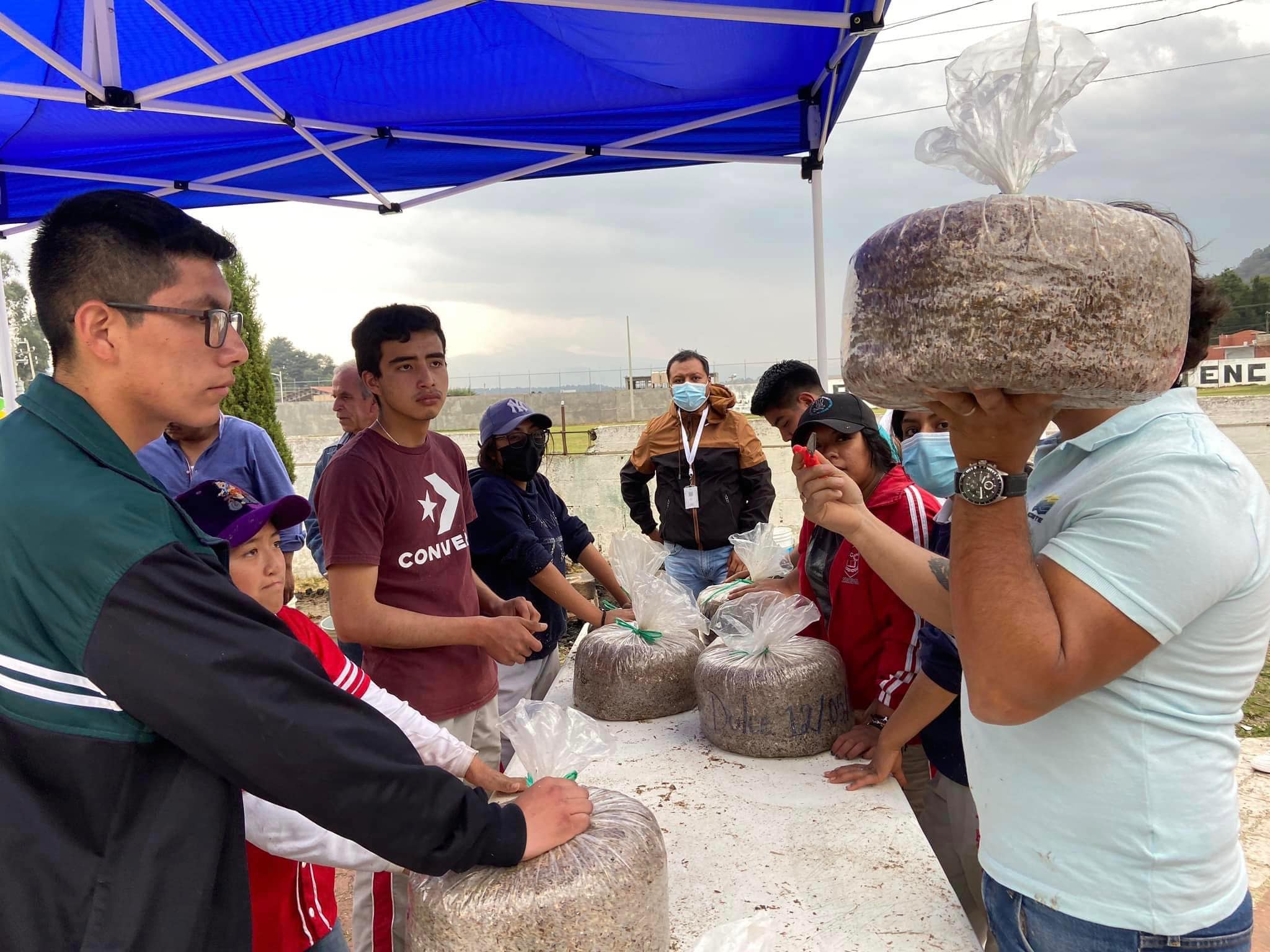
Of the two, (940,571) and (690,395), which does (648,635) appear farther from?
(690,395)

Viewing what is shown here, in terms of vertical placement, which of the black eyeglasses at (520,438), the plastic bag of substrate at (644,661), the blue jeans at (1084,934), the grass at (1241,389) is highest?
the black eyeglasses at (520,438)

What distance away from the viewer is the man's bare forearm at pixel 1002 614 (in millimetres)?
965

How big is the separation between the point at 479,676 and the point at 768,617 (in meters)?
0.94

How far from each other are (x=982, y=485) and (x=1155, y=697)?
39cm

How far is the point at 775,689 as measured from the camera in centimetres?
208

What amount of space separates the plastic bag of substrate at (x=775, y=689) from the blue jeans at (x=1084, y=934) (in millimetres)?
882

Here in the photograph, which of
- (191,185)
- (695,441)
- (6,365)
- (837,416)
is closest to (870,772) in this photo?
(837,416)

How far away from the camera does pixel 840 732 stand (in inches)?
85.8

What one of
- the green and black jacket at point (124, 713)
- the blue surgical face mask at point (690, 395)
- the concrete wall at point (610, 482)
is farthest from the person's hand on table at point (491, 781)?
the concrete wall at point (610, 482)

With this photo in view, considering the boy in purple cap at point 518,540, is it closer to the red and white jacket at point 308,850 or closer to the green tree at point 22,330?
the red and white jacket at point 308,850

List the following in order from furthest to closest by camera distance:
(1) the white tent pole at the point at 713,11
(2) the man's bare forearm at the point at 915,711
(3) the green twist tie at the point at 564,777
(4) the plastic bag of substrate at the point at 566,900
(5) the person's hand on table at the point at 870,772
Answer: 1. (1) the white tent pole at the point at 713,11
2. (5) the person's hand on table at the point at 870,772
3. (2) the man's bare forearm at the point at 915,711
4. (3) the green twist tie at the point at 564,777
5. (4) the plastic bag of substrate at the point at 566,900

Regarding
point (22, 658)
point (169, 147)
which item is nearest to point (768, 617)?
point (22, 658)

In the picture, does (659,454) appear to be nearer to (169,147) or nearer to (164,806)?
(169,147)

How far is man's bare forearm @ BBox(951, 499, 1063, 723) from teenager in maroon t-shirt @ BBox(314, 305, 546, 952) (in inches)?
49.1
